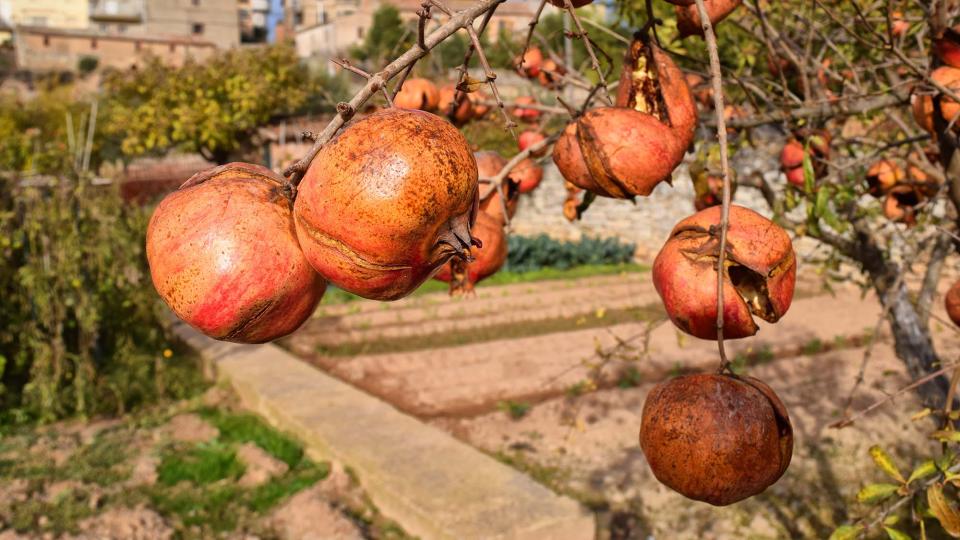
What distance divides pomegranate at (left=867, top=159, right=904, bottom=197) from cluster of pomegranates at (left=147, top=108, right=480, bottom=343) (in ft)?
6.93

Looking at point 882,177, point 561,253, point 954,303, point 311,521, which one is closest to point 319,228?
point 954,303

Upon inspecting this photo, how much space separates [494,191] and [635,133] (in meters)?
0.42

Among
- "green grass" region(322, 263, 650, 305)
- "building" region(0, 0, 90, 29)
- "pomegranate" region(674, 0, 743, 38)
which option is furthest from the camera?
"building" region(0, 0, 90, 29)

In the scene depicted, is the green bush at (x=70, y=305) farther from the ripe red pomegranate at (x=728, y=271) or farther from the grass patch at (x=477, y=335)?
the ripe red pomegranate at (x=728, y=271)

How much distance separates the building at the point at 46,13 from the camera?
5359 centimetres

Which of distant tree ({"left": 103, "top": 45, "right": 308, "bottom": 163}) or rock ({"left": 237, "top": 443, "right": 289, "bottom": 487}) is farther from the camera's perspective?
distant tree ({"left": 103, "top": 45, "right": 308, "bottom": 163})

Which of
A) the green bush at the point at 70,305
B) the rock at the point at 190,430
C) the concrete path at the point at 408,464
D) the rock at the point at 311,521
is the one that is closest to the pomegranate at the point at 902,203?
the concrete path at the point at 408,464

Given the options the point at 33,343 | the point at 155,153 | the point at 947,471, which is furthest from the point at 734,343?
the point at 155,153

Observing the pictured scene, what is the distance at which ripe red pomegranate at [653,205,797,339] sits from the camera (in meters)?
1.10

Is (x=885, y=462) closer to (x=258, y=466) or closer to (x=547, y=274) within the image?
(x=258, y=466)

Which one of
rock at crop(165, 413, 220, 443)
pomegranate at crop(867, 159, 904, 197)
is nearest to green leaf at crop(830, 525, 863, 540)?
pomegranate at crop(867, 159, 904, 197)

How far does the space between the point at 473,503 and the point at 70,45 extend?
171 ft

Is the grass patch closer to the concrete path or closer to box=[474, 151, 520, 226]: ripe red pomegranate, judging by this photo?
the concrete path

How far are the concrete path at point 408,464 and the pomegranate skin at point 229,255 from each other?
3.08 m
